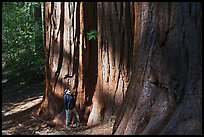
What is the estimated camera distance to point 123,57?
1105 centimetres

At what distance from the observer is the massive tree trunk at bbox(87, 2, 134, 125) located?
10.8 metres

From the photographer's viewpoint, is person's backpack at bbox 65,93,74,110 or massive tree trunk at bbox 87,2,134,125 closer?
massive tree trunk at bbox 87,2,134,125

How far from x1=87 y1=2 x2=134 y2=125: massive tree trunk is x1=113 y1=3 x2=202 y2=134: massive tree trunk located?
18.3ft

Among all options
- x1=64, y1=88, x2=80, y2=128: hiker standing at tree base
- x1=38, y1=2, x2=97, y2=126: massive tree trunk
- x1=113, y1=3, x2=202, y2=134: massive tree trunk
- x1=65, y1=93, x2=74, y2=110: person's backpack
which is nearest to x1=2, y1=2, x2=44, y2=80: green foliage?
x1=38, y1=2, x2=97, y2=126: massive tree trunk

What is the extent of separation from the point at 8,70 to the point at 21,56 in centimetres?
226

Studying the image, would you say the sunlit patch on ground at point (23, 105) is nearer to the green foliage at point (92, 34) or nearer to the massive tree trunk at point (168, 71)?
the green foliage at point (92, 34)

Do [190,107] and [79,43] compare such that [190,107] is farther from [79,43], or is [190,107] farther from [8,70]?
[8,70]

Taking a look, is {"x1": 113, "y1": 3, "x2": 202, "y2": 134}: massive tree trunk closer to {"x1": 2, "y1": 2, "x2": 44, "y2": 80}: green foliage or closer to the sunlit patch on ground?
the sunlit patch on ground

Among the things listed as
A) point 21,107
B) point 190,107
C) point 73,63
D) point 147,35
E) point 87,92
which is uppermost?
point 147,35

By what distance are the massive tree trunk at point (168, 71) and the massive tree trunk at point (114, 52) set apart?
5564 mm

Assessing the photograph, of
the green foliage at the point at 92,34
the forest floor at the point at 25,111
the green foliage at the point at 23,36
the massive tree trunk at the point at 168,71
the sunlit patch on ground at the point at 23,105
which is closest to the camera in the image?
the massive tree trunk at the point at 168,71

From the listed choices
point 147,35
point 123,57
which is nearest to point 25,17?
point 123,57

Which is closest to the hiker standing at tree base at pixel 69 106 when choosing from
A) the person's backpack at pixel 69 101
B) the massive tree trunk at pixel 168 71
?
the person's backpack at pixel 69 101

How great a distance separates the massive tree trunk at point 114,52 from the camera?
10.8 m
